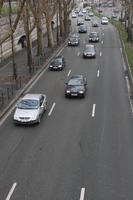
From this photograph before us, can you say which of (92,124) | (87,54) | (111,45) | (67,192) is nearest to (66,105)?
(92,124)

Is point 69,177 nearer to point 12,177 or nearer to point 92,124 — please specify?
point 12,177

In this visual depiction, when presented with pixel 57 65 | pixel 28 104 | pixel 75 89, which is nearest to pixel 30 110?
pixel 28 104

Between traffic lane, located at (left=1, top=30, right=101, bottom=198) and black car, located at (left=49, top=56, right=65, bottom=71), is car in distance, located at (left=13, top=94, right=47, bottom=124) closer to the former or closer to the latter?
traffic lane, located at (left=1, top=30, right=101, bottom=198)

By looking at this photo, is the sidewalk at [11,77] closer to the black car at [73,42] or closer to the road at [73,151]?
the road at [73,151]

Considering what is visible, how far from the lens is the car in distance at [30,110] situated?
2616cm

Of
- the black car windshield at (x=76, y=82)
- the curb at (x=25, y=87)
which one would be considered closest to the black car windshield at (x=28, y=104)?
the curb at (x=25, y=87)

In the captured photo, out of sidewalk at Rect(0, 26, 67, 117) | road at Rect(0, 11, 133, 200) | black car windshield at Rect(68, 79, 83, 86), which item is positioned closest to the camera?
road at Rect(0, 11, 133, 200)

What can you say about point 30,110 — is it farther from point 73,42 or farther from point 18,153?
point 73,42

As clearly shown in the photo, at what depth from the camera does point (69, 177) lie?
62.8ft

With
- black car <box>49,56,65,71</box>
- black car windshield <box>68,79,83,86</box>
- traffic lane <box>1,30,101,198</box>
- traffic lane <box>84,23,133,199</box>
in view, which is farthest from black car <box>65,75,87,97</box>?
black car <box>49,56,65,71</box>

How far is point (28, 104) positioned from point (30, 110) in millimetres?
736

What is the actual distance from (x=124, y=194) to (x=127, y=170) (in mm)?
2492

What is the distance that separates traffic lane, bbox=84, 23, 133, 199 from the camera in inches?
712

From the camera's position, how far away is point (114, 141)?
23641 mm
